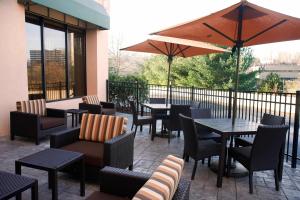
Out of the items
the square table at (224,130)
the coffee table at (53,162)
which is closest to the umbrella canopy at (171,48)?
the square table at (224,130)

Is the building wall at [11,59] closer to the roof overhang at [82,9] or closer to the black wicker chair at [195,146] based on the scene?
the roof overhang at [82,9]

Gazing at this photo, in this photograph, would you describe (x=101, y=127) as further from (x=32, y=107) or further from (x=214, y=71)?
(x=214, y=71)

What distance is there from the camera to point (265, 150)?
337cm

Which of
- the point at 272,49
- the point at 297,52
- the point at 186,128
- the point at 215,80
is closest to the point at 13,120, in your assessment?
the point at 186,128

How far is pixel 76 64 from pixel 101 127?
19.3 ft

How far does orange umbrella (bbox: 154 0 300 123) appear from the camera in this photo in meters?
3.51

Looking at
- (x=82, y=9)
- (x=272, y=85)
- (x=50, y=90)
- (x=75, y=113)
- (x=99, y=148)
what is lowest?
(x=99, y=148)

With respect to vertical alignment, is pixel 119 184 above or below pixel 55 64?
below

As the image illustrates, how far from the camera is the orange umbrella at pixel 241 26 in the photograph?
11.5ft

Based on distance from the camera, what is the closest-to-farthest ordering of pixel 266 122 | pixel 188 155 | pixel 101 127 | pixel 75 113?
pixel 101 127
pixel 188 155
pixel 266 122
pixel 75 113

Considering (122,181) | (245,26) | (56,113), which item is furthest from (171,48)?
(122,181)

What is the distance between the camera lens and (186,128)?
12.9 feet

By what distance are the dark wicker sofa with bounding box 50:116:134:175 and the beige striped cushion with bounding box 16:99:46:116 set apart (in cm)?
237

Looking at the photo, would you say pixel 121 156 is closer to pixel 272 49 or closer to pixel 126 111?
pixel 126 111
